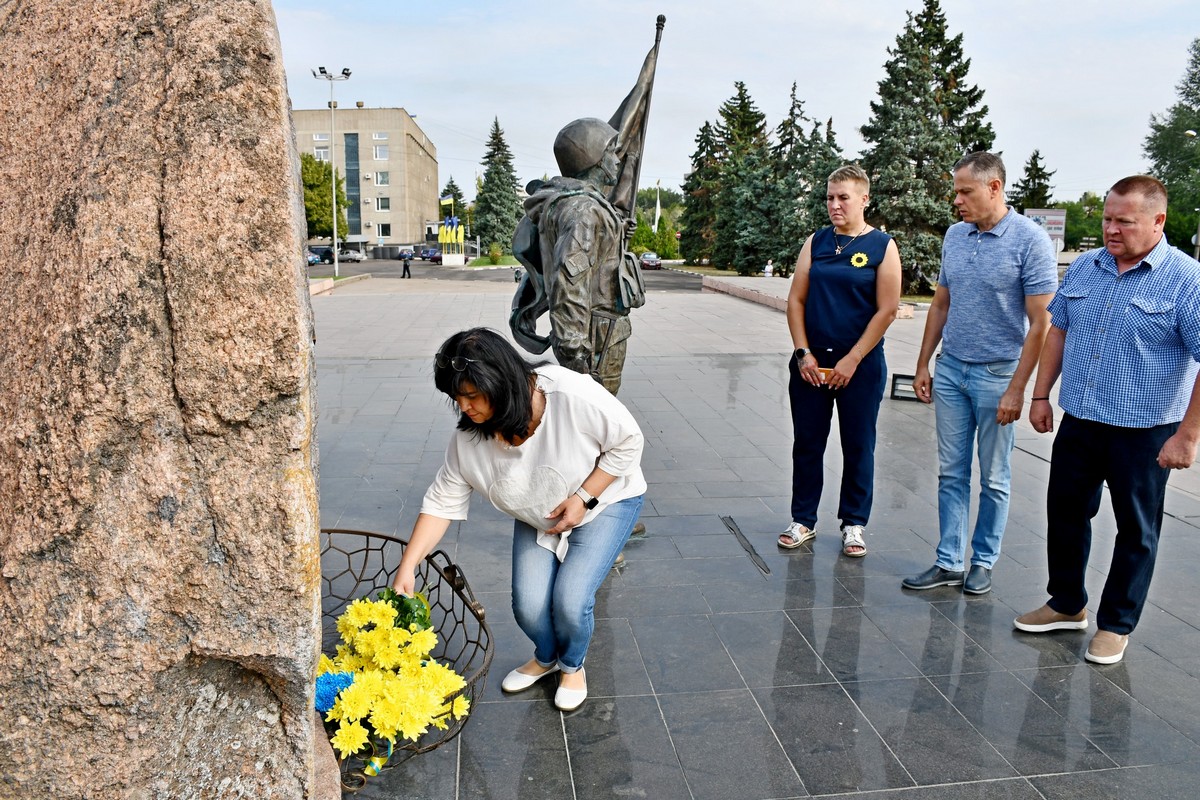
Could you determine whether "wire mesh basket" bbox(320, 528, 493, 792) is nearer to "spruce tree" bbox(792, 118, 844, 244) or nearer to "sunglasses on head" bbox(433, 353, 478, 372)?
"sunglasses on head" bbox(433, 353, 478, 372)

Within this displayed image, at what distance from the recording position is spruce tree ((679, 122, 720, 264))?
49.5 m

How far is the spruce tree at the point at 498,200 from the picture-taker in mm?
61275

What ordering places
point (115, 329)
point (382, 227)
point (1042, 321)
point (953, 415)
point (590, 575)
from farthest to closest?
point (382, 227), point (953, 415), point (1042, 321), point (590, 575), point (115, 329)

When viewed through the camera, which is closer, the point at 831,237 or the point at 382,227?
the point at 831,237

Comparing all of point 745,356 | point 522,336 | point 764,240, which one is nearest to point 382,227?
point 764,240

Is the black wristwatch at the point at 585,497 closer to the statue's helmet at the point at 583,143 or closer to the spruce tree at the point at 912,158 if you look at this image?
the statue's helmet at the point at 583,143

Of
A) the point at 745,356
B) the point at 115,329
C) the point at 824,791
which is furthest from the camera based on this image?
the point at 745,356

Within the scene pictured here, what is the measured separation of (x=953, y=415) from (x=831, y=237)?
3.50ft

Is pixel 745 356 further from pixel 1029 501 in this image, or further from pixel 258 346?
pixel 258 346

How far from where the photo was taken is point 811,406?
4.74 meters

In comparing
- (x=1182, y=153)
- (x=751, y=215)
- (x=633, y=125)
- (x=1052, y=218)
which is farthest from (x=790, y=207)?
(x=633, y=125)

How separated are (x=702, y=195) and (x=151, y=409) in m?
49.5

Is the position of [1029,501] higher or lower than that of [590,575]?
lower

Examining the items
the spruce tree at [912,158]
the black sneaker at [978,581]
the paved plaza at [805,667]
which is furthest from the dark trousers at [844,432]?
the spruce tree at [912,158]
